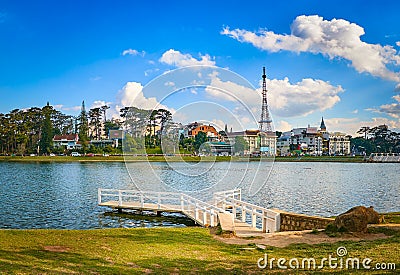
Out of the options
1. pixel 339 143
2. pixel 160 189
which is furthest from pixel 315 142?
pixel 160 189

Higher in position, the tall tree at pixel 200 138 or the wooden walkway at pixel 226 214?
the tall tree at pixel 200 138

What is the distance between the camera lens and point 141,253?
1136cm

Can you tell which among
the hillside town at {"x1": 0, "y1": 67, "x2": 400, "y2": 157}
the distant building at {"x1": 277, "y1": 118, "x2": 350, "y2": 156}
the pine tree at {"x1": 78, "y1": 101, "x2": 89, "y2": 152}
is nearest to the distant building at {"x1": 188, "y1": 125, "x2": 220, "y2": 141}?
the hillside town at {"x1": 0, "y1": 67, "x2": 400, "y2": 157}

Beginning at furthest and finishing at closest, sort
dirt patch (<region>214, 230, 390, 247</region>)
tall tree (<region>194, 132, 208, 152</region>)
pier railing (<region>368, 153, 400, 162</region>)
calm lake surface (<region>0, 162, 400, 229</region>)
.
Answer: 1. pier railing (<region>368, 153, 400, 162</region>)
2. calm lake surface (<region>0, 162, 400, 229</region>)
3. tall tree (<region>194, 132, 208, 152</region>)
4. dirt patch (<region>214, 230, 390, 247</region>)

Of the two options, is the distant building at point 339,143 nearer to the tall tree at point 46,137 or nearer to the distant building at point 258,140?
the tall tree at point 46,137

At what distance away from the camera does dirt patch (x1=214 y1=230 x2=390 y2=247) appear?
1269cm

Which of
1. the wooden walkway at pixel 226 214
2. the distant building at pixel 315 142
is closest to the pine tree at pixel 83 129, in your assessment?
the distant building at pixel 315 142

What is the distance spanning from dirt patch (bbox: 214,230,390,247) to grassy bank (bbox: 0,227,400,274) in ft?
1.94

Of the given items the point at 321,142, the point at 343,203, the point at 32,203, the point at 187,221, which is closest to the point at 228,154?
the point at 187,221

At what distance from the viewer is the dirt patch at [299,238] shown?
12.7 m

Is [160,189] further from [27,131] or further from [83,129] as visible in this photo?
[27,131]

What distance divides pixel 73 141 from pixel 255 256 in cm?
14564

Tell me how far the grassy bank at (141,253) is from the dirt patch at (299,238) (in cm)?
59

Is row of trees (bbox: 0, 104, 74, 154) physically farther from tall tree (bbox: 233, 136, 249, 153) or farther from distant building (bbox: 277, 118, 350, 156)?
tall tree (bbox: 233, 136, 249, 153)
